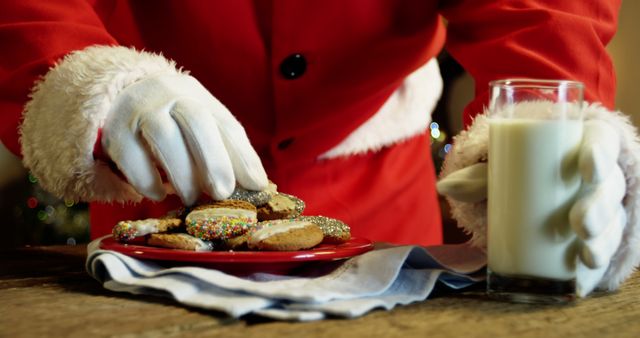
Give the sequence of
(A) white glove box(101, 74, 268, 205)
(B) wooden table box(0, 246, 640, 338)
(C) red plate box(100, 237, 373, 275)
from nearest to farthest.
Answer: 1. (B) wooden table box(0, 246, 640, 338)
2. (C) red plate box(100, 237, 373, 275)
3. (A) white glove box(101, 74, 268, 205)

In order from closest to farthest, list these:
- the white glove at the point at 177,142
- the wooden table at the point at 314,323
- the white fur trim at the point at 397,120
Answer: the wooden table at the point at 314,323
the white glove at the point at 177,142
the white fur trim at the point at 397,120

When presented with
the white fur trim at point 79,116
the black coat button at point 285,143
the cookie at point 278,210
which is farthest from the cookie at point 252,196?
the black coat button at point 285,143

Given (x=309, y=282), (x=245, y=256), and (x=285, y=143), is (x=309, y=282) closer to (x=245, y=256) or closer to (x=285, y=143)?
(x=245, y=256)

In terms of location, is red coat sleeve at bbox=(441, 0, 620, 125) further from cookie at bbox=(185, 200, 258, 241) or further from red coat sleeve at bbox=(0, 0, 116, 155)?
red coat sleeve at bbox=(0, 0, 116, 155)

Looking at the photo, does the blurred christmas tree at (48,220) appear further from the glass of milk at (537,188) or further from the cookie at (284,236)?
the glass of milk at (537,188)

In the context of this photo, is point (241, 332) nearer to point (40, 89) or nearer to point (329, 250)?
point (329, 250)

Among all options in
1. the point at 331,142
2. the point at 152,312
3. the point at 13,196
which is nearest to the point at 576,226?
the point at 152,312

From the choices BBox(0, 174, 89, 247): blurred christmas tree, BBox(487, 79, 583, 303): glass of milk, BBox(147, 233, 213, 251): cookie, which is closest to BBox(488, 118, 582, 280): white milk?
BBox(487, 79, 583, 303): glass of milk

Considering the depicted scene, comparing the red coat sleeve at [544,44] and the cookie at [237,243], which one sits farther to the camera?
the red coat sleeve at [544,44]
